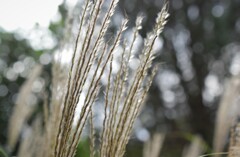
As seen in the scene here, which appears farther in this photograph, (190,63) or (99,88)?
(190,63)

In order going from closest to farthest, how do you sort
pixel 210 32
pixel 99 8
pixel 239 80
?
pixel 99 8, pixel 239 80, pixel 210 32

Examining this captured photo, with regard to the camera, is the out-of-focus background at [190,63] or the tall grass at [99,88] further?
the out-of-focus background at [190,63]

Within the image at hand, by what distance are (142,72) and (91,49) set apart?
135 millimetres

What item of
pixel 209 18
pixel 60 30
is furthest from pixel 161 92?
pixel 60 30

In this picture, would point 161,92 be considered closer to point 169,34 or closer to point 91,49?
point 169,34

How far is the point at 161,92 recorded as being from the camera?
959 cm

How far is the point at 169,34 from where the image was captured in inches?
384

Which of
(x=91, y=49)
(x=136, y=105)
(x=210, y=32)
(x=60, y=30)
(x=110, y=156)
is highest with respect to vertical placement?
(x=210, y=32)

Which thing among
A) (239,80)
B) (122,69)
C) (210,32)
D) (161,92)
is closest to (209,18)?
(210,32)

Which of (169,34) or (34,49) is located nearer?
(34,49)

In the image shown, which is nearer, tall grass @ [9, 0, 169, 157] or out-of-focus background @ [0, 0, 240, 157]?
tall grass @ [9, 0, 169, 157]

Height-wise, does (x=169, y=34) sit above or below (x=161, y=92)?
above

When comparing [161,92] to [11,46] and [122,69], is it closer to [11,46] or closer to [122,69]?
[11,46]

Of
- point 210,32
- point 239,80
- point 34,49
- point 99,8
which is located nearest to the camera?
point 99,8
